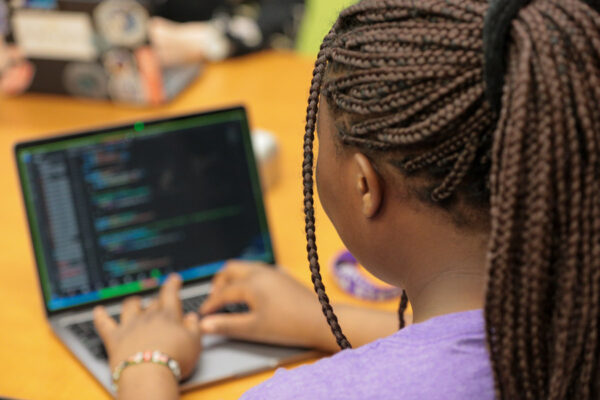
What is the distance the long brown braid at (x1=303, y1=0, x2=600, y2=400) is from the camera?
53cm

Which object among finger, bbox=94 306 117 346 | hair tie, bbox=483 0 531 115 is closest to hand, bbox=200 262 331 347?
finger, bbox=94 306 117 346

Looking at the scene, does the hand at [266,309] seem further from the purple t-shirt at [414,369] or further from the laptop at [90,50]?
the laptop at [90,50]

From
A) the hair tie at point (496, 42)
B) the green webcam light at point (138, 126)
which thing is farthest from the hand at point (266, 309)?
the hair tie at point (496, 42)

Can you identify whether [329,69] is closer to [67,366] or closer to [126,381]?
[126,381]

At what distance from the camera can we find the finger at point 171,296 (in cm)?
103

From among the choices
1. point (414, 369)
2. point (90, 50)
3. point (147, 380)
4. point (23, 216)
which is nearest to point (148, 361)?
point (147, 380)

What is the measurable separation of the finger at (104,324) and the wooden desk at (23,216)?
→ 49 mm

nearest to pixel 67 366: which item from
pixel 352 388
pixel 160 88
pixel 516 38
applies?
pixel 352 388

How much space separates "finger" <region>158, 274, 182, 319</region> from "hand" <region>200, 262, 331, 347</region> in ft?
0.12

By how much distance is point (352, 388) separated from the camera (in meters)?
0.62

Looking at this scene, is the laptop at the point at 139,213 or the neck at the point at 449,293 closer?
the neck at the point at 449,293

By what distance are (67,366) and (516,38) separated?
2.36ft

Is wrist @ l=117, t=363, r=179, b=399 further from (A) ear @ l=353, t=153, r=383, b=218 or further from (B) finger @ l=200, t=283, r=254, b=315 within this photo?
(A) ear @ l=353, t=153, r=383, b=218

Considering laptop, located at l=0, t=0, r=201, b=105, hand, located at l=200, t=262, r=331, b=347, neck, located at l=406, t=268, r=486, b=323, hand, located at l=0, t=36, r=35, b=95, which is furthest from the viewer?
hand, located at l=0, t=36, r=35, b=95
